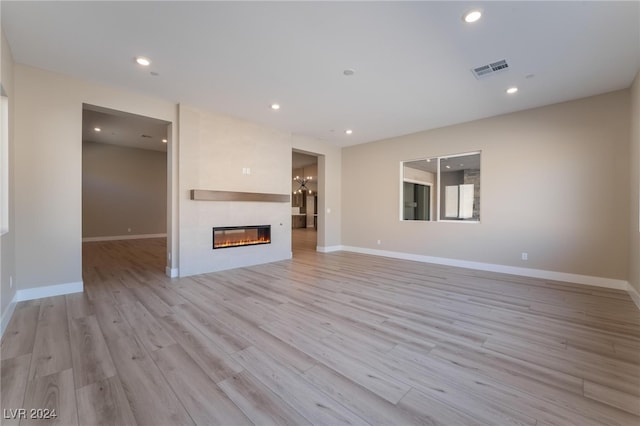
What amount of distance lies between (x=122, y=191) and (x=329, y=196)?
284 inches

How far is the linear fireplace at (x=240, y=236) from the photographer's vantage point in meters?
5.10

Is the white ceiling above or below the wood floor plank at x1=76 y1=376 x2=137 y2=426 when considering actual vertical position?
above

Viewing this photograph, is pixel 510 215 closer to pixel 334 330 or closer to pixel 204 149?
pixel 334 330

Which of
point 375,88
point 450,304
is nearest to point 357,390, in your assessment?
point 450,304

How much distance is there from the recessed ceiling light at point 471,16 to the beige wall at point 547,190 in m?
3.17

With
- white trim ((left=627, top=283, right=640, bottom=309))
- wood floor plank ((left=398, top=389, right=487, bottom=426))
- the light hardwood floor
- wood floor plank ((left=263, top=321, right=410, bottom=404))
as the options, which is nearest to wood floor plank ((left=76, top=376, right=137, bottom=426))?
the light hardwood floor

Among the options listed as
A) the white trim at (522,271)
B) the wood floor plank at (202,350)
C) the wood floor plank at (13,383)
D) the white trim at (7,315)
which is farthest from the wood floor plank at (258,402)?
the white trim at (522,271)

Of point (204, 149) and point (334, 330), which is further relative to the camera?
point (204, 149)

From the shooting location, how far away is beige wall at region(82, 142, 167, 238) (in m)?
8.50

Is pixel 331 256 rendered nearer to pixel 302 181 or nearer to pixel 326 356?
pixel 326 356

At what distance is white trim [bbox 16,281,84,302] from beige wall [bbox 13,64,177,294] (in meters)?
0.05

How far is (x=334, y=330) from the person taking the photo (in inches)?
102

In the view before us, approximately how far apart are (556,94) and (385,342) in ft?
15.1

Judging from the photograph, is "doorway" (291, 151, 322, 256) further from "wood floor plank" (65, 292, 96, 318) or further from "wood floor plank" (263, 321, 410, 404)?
"wood floor plank" (263, 321, 410, 404)
